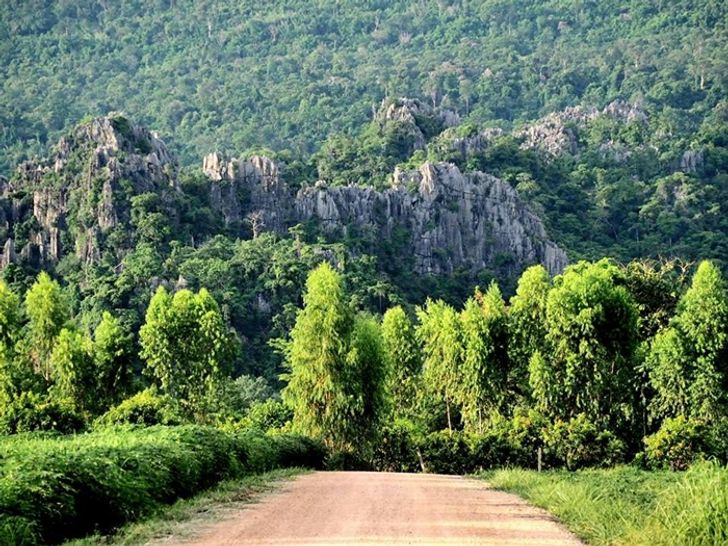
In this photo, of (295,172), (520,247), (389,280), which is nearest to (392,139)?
(295,172)

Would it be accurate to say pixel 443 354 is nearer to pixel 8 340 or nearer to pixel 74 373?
pixel 74 373

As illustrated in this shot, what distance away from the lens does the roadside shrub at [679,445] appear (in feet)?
113

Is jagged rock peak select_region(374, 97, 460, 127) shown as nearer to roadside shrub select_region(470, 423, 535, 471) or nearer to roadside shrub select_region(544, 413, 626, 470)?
roadside shrub select_region(470, 423, 535, 471)

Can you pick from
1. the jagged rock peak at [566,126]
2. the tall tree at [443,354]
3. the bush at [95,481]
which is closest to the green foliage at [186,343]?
the tall tree at [443,354]

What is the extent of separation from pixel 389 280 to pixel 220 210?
22.0m

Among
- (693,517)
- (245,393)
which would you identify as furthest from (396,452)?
(693,517)

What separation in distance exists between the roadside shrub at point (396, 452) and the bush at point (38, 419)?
13071mm

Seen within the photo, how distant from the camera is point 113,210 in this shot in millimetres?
98438

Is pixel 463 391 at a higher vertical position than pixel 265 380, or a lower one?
higher

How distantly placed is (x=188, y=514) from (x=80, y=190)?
90641 mm

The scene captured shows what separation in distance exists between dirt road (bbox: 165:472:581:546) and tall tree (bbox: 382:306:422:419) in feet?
110

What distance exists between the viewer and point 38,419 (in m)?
29.6

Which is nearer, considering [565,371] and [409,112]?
[565,371]

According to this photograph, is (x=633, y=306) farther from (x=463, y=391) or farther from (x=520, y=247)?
(x=520, y=247)
